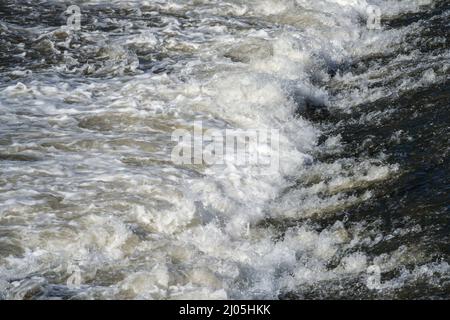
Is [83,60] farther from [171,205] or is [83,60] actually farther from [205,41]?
[171,205]

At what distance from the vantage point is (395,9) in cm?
1271

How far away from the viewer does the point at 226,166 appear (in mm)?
7730

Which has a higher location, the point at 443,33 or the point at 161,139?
the point at 443,33

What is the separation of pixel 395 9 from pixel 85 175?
7.51 meters

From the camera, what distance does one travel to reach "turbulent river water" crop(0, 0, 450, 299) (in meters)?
5.68

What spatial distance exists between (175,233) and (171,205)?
0.44 meters

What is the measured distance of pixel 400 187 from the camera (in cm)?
677

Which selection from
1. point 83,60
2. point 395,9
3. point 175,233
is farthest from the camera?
point 395,9

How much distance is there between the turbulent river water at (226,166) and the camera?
5.68 meters

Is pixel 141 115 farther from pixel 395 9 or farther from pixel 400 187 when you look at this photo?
pixel 395 9
